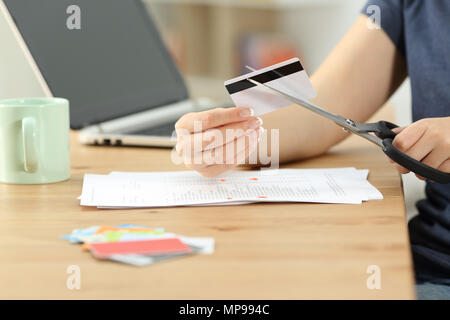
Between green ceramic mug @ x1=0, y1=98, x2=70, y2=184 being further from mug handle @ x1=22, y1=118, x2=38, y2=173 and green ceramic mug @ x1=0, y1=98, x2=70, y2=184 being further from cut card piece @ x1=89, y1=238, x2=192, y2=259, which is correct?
cut card piece @ x1=89, y1=238, x2=192, y2=259

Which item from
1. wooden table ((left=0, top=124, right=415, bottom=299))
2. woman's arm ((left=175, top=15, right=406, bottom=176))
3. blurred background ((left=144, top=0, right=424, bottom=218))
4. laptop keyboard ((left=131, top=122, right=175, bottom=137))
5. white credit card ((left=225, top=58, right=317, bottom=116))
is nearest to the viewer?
wooden table ((left=0, top=124, right=415, bottom=299))

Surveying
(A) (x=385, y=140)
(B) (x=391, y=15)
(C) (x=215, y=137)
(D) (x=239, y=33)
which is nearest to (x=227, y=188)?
(C) (x=215, y=137)

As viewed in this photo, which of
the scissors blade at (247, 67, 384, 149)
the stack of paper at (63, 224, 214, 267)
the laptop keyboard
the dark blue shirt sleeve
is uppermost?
the dark blue shirt sleeve

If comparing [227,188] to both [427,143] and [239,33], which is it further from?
[239,33]

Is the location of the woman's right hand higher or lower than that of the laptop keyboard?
higher

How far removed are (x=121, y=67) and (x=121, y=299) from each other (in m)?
0.75

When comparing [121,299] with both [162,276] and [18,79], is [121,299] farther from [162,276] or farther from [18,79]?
[18,79]

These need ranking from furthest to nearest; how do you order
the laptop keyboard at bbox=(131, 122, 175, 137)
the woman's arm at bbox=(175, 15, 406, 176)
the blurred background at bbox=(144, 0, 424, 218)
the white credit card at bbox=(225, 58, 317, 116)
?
the blurred background at bbox=(144, 0, 424, 218)
the laptop keyboard at bbox=(131, 122, 175, 137)
the woman's arm at bbox=(175, 15, 406, 176)
the white credit card at bbox=(225, 58, 317, 116)

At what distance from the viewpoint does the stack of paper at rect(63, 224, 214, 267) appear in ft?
1.65

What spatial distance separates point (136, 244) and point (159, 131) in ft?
1.78

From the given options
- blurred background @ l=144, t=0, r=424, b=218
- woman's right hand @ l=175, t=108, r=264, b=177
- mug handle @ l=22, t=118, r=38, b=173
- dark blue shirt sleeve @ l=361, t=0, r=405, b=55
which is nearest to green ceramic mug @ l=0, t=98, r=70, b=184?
mug handle @ l=22, t=118, r=38, b=173

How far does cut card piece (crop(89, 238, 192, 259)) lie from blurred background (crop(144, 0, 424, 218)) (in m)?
2.36

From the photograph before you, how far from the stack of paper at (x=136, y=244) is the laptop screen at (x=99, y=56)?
45cm
